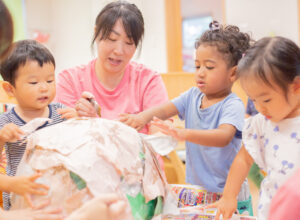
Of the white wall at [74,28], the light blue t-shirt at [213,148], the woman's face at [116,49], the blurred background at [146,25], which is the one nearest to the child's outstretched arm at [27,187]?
the light blue t-shirt at [213,148]

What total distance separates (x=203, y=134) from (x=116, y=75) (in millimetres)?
597

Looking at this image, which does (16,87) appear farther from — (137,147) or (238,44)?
(238,44)

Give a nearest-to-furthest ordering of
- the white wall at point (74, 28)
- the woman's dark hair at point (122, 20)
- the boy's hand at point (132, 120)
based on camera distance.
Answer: the boy's hand at point (132, 120) → the woman's dark hair at point (122, 20) → the white wall at point (74, 28)

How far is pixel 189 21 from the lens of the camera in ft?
19.0

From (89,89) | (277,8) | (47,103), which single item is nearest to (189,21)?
(277,8)

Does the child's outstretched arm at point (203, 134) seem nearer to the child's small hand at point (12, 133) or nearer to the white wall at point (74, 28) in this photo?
the child's small hand at point (12, 133)

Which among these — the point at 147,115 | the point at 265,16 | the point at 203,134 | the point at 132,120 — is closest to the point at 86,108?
the point at 132,120

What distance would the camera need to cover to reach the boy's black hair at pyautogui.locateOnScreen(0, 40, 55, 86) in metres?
1.06

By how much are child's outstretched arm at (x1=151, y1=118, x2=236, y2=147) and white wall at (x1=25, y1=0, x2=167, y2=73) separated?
3294 mm

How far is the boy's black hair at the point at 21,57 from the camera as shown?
1063mm

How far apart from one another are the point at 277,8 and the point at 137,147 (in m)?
3.63

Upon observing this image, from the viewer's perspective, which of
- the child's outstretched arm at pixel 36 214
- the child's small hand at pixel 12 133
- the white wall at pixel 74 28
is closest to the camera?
the child's outstretched arm at pixel 36 214

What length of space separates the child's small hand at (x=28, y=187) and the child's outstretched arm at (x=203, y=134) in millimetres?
429

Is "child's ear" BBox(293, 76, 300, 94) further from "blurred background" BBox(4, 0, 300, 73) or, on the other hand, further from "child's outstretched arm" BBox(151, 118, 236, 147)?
"blurred background" BBox(4, 0, 300, 73)
